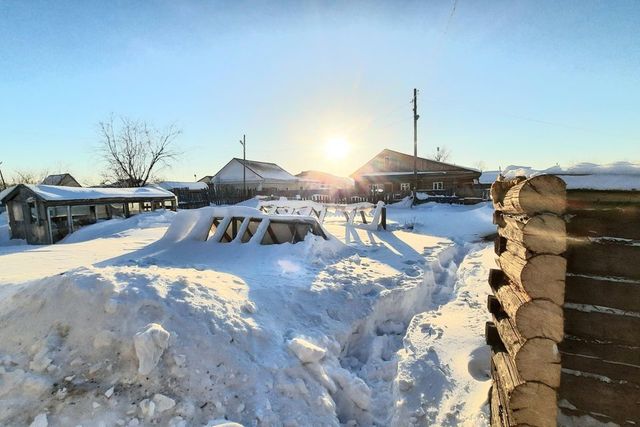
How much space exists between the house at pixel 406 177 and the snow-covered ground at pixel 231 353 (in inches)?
961

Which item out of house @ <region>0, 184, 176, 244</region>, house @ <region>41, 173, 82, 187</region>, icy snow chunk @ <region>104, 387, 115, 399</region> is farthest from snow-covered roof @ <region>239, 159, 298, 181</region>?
icy snow chunk @ <region>104, 387, 115, 399</region>

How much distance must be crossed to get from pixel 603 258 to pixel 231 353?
10.5 feet

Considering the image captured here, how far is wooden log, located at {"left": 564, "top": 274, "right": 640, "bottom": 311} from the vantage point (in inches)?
84.1

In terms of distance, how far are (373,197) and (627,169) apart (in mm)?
26114

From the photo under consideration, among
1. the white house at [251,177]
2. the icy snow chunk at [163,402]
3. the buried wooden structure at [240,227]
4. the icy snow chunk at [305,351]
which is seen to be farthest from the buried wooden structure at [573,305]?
the white house at [251,177]

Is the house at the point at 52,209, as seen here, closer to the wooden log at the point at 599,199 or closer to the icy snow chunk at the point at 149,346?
the icy snow chunk at the point at 149,346

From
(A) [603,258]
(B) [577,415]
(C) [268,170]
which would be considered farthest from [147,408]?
(C) [268,170]

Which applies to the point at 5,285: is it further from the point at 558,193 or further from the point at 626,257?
the point at 626,257

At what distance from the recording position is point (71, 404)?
108 inches

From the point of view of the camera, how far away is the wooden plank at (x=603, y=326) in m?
2.16

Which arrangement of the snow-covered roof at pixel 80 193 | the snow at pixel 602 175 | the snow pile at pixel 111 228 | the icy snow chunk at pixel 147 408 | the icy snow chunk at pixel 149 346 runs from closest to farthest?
the snow at pixel 602 175
the icy snow chunk at pixel 147 408
the icy snow chunk at pixel 149 346
the snow pile at pixel 111 228
the snow-covered roof at pixel 80 193

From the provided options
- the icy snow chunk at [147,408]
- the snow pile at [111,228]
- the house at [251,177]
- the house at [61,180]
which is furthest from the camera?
the house at [61,180]

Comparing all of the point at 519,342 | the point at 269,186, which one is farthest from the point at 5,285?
the point at 269,186

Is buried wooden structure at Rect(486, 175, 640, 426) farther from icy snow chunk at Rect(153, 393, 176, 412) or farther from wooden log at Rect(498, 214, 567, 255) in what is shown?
icy snow chunk at Rect(153, 393, 176, 412)
